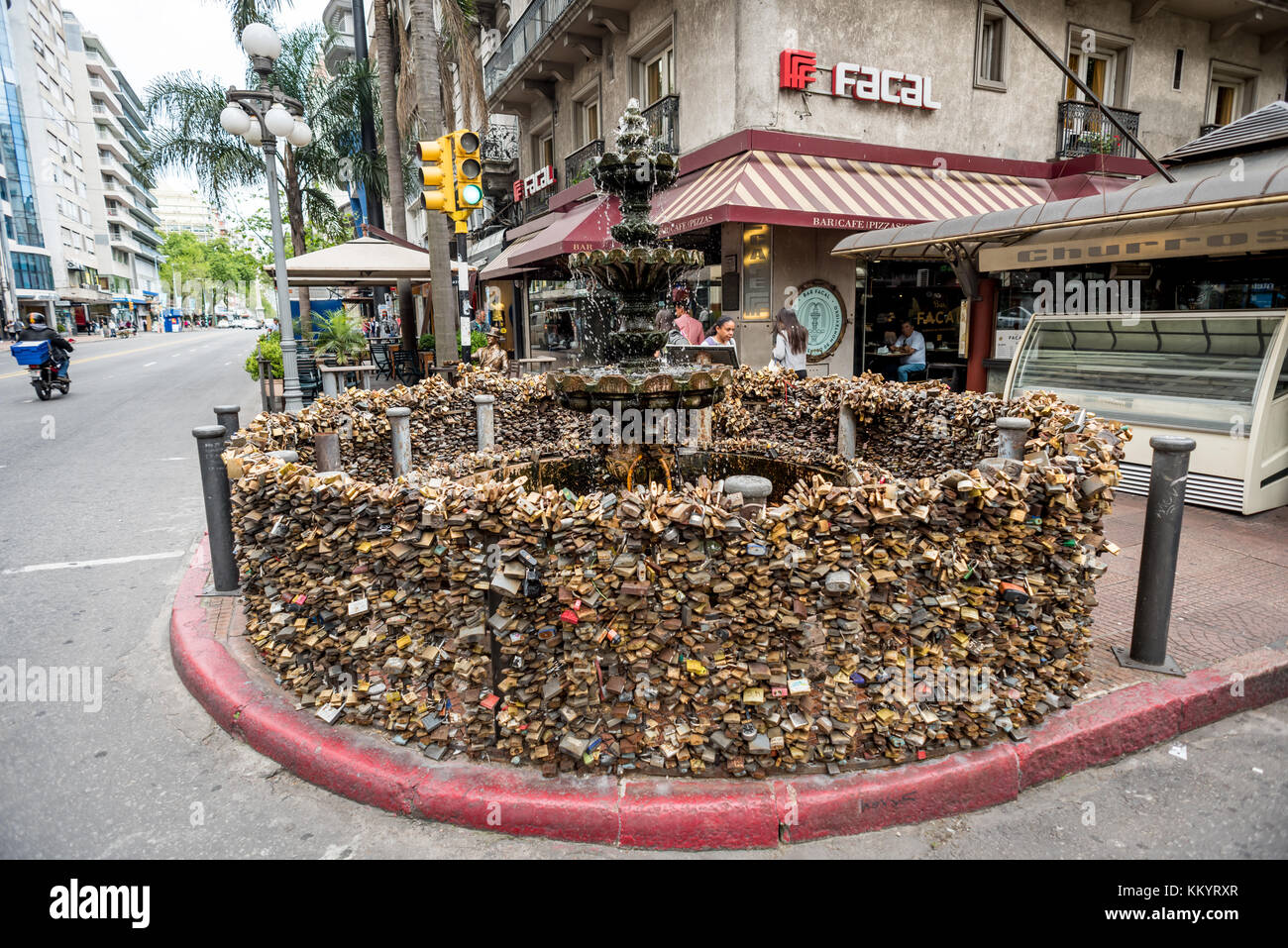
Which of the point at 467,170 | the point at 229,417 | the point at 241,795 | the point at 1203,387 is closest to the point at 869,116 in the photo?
the point at 467,170

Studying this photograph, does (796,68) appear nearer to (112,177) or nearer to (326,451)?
(326,451)

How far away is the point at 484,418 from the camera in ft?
24.2

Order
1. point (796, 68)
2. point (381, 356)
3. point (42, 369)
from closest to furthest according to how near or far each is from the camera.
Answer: point (796, 68) < point (42, 369) < point (381, 356)

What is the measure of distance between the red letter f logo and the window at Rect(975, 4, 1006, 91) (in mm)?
3886

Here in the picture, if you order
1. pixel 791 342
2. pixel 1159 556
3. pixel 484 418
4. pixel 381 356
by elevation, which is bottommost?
pixel 1159 556

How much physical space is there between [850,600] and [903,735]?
0.62 meters

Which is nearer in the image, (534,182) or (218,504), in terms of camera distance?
(218,504)

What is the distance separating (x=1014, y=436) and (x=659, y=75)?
13.5 meters

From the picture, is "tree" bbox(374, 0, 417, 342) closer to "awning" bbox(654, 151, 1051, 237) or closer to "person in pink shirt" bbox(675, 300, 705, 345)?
"awning" bbox(654, 151, 1051, 237)

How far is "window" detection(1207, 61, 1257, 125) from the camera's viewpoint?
16.5m

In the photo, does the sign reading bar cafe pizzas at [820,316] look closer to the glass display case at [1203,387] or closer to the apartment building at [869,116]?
the apartment building at [869,116]

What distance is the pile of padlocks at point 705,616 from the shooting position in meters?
2.93

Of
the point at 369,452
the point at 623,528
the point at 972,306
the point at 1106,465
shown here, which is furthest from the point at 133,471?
the point at 972,306
